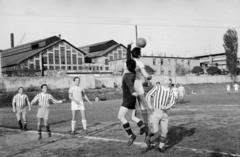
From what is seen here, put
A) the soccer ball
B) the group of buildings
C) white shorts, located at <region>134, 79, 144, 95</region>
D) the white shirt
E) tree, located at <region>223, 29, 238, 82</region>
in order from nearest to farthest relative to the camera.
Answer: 1. the soccer ball
2. white shorts, located at <region>134, 79, 144, 95</region>
3. the white shirt
4. the group of buildings
5. tree, located at <region>223, 29, 238, 82</region>

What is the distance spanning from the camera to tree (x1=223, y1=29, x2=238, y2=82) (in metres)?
82.9

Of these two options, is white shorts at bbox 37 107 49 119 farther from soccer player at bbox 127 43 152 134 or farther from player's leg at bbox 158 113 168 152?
player's leg at bbox 158 113 168 152

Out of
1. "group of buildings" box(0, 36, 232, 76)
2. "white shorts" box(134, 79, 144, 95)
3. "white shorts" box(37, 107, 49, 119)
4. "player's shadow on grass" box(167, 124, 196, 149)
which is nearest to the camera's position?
"white shorts" box(134, 79, 144, 95)

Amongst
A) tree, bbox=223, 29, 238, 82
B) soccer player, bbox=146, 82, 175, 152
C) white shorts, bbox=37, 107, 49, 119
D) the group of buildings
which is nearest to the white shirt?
white shorts, bbox=37, 107, 49, 119

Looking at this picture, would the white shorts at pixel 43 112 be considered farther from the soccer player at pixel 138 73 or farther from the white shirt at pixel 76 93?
the soccer player at pixel 138 73

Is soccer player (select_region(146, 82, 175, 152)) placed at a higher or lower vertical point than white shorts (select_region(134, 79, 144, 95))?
lower

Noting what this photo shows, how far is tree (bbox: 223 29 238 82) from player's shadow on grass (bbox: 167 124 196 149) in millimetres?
76485

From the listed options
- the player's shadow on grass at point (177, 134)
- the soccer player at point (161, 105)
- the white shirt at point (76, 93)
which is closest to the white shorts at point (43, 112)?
the white shirt at point (76, 93)

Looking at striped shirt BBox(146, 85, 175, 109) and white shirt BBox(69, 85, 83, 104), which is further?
white shirt BBox(69, 85, 83, 104)

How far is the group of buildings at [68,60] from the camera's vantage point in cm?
6850

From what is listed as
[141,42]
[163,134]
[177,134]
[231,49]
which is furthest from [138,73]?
[231,49]

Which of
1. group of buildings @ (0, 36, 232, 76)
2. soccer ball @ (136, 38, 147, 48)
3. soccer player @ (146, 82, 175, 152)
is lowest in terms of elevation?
soccer player @ (146, 82, 175, 152)

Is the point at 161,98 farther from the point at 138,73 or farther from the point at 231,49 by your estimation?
the point at 231,49

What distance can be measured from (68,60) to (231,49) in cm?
4433
